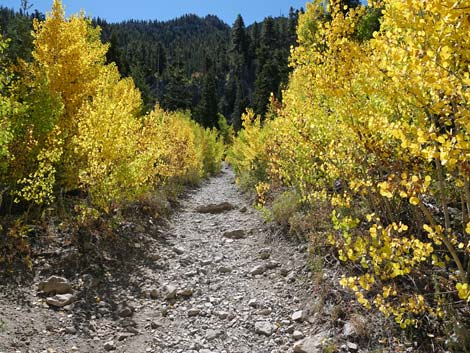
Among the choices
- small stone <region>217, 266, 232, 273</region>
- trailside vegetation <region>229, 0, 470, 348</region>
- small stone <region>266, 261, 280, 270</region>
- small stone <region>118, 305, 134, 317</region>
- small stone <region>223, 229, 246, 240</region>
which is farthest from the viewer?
small stone <region>223, 229, 246, 240</region>

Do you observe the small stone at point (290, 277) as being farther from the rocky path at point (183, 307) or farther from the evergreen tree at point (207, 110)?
the evergreen tree at point (207, 110)

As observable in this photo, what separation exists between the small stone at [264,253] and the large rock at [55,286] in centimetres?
427

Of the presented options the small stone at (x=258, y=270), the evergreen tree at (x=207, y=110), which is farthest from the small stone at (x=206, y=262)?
the evergreen tree at (x=207, y=110)

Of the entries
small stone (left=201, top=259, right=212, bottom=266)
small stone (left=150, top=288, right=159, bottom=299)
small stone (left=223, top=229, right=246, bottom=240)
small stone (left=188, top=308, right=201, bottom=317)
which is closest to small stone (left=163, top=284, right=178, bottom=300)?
small stone (left=150, top=288, right=159, bottom=299)

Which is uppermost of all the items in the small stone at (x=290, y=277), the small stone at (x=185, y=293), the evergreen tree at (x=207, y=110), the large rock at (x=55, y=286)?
the evergreen tree at (x=207, y=110)

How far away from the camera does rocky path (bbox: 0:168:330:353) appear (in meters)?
5.53

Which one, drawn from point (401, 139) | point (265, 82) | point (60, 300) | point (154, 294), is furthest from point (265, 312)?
point (265, 82)

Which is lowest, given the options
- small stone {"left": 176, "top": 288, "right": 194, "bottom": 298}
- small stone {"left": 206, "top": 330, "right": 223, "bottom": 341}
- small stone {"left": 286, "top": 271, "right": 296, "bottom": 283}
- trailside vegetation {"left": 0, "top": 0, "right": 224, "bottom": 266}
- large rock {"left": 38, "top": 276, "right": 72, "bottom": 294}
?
small stone {"left": 206, "top": 330, "right": 223, "bottom": 341}

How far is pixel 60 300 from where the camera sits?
629cm

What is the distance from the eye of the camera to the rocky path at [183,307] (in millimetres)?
5531

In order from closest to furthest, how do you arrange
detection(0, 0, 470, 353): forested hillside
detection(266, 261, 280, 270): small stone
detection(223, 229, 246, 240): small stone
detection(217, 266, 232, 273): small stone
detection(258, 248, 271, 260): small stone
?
detection(0, 0, 470, 353): forested hillside
detection(266, 261, 280, 270): small stone
detection(217, 266, 232, 273): small stone
detection(258, 248, 271, 260): small stone
detection(223, 229, 246, 240): small stone

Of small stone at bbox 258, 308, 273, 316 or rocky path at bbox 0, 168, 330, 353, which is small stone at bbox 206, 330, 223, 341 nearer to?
rocky path at bbox 0, 168, 330, 353

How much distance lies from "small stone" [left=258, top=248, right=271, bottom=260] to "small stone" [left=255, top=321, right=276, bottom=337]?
265 centimetres

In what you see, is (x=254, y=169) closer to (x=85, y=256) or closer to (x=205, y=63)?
(x=85, y=256)
